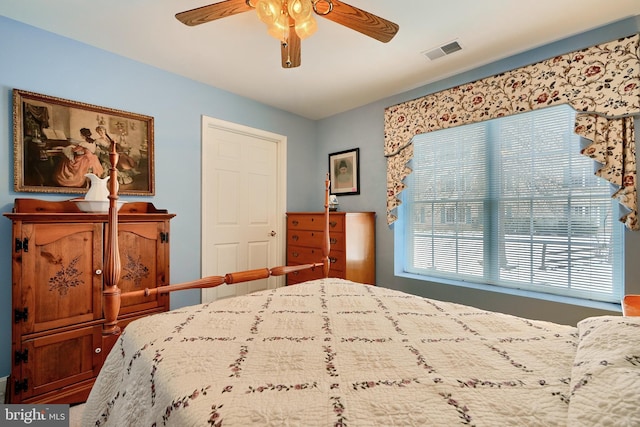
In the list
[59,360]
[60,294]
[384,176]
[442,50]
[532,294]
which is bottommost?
[59,360]

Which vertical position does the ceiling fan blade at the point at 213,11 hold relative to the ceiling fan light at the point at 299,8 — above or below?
above

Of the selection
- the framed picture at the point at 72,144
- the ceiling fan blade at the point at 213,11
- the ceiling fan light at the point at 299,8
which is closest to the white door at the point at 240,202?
the framed picture at the point at 72,144

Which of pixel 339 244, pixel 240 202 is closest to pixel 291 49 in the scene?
pixel 339 244

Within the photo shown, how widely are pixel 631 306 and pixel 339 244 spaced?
2107mm

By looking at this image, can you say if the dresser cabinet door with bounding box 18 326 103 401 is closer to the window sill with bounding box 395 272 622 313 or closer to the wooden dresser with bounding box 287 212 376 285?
the wooden dresser with bounding box 287 212 376 285

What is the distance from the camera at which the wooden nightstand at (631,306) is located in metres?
1.38

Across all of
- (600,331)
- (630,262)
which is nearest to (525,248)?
(630,262)

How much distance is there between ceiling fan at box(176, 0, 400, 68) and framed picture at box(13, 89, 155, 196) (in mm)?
1335

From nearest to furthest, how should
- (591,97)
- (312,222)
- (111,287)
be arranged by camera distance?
(111,287) < (591,97) < (312,222)

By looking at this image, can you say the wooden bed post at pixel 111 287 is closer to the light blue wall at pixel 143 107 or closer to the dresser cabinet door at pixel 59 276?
the dresser cabinet door at pixel 59 276

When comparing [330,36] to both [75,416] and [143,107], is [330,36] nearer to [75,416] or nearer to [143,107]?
[143,107]

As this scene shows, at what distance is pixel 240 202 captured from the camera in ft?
11.0

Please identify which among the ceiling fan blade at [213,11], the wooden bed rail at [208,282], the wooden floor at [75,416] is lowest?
the wooden floor at [75,416]

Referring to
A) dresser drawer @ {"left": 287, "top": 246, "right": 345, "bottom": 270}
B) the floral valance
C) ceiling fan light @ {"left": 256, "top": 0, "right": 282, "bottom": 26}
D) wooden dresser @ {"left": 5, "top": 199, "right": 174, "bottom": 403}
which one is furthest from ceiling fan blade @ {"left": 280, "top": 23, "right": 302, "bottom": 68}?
dresser drawer @ {"left": 287, "top": 246, "right": 345, "bottom": 270}
